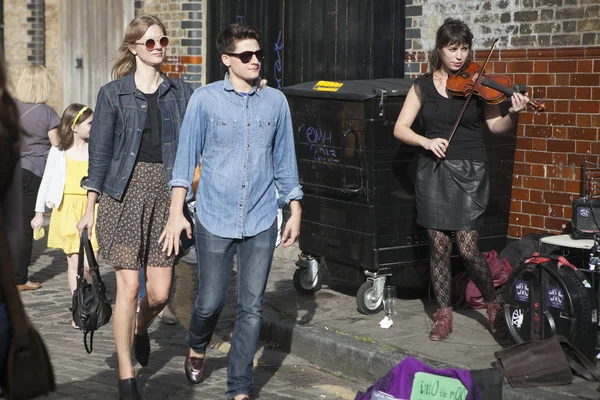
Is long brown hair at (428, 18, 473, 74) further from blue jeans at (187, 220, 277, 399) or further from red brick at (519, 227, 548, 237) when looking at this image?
red brick at (519, 227, 548, 237)

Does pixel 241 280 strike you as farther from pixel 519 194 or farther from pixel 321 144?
pixel 519 194

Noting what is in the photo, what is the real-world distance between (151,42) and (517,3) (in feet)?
10.9

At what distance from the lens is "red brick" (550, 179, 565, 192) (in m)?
7.82

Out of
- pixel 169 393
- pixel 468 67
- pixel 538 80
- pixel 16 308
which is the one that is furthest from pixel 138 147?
pixel 538 80

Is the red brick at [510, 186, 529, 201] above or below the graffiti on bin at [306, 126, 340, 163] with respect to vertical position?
below

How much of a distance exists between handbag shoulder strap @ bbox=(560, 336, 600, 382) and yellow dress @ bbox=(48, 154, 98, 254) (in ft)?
12.0

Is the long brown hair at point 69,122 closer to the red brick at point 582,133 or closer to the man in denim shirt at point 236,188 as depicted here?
the man in denim shirt at point 236,188

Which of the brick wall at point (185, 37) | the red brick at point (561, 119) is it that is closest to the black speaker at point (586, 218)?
the red brick at point (561, 119)

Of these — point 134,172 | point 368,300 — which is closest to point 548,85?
point 368,300

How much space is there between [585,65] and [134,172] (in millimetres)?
3486

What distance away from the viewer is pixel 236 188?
553 centimetres

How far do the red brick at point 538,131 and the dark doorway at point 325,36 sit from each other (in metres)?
1.71

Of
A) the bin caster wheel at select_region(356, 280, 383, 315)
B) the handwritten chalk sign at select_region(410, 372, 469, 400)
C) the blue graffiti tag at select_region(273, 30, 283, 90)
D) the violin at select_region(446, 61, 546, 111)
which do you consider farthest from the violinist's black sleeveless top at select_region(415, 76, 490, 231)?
the blue graffiti tag at select_region(273, 30, 283, 90)

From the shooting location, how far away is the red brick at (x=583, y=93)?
755 cm
